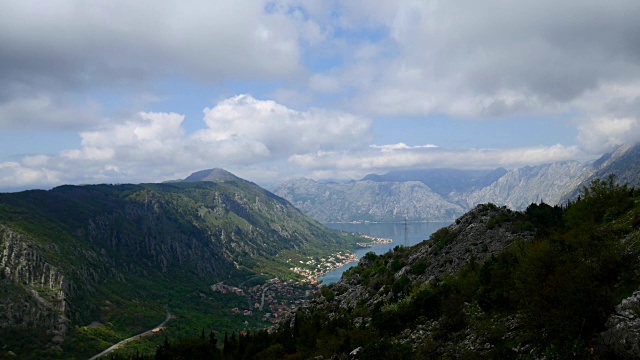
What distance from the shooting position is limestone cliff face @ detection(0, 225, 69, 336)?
152700mm

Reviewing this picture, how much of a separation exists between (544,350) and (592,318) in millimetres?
2956

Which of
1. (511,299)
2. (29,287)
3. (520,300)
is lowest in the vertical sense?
(29,287)

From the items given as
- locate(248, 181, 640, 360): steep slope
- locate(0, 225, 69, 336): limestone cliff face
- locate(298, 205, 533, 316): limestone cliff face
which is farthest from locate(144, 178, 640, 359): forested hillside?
locate(0, 225, 69, 336): limestone cliff face

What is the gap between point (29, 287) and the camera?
170 m

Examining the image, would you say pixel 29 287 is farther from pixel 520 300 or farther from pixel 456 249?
pixel 520 300

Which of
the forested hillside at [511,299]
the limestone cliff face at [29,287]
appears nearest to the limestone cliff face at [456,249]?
the forested hillside at [511,299]

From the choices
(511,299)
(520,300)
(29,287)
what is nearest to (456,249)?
(511,299)

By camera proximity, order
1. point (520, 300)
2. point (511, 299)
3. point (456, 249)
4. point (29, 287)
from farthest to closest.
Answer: point (29, 287)
point (456, 249)
point (511, 299)
point (520, 300)

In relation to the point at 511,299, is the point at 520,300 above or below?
above

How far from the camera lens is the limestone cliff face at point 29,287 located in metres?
153

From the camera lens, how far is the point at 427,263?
62.2 meters

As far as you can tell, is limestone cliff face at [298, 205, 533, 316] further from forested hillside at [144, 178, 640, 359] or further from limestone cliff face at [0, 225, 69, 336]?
limestone cliff face at [0, 225, 69, 336]

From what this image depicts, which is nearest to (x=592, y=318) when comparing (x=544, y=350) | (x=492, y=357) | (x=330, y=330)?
(x=544, y=350)

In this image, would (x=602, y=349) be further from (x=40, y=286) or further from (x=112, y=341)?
(x=40, y=286)
